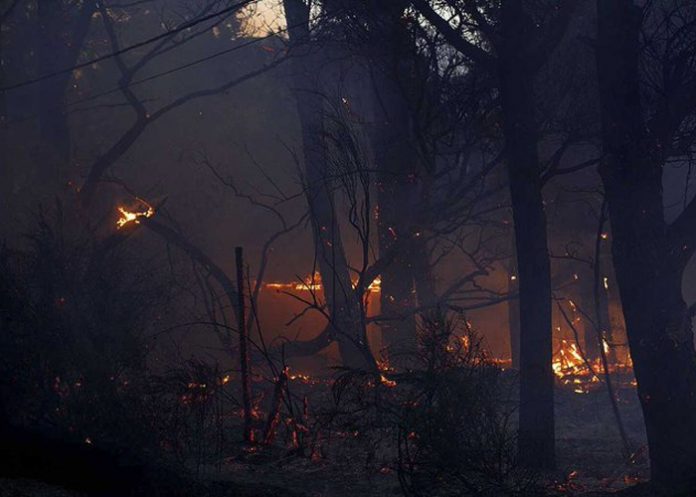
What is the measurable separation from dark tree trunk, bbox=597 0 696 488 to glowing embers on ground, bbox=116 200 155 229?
467 inches

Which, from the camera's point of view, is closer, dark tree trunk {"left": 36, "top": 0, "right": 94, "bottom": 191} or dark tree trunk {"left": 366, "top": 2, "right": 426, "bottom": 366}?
dark tree trunk {"left": 366, "top": 2, "right": 426, "bottom": 366}

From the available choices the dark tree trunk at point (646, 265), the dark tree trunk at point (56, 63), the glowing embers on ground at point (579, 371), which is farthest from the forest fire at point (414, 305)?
the dark tree trunk at point (56, 63)

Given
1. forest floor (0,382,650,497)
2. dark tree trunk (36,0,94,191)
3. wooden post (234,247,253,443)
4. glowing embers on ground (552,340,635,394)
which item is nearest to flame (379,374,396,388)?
forest floor (0,382,650,497)

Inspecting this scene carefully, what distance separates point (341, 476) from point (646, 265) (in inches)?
146

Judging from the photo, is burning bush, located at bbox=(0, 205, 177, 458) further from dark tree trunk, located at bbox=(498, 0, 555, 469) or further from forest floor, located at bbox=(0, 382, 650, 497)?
dark tree trunk, located at bbox=(498, 0, 555, 469)

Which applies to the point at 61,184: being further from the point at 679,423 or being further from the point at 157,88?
the point at 679,423

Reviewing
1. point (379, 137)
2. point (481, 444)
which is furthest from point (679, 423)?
point (379, 137)

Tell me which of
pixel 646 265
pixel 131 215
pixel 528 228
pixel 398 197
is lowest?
pixel 646 265

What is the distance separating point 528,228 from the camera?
39.0 feet

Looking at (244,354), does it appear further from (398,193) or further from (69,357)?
(398,193)

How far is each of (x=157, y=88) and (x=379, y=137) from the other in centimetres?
1499

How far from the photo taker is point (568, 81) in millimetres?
13789

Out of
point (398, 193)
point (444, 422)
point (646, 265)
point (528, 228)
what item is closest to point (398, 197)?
point (398, 193)

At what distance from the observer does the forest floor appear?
8008mm
